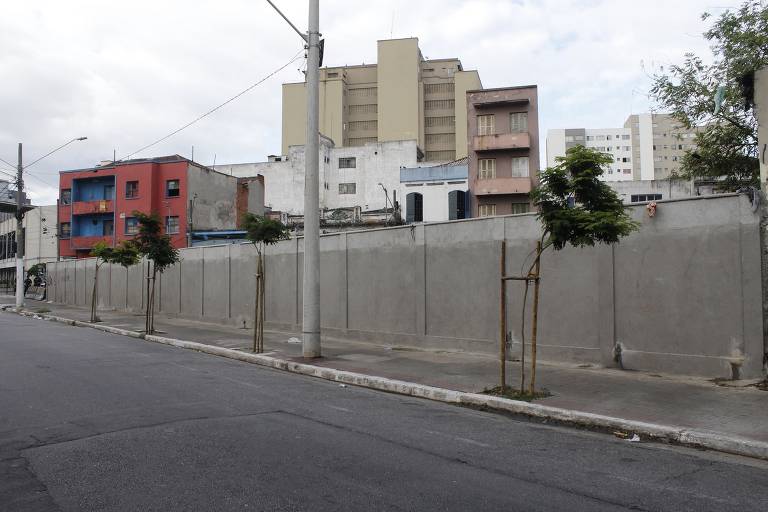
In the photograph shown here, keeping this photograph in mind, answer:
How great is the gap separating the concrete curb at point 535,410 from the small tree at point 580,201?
2413 millimetres

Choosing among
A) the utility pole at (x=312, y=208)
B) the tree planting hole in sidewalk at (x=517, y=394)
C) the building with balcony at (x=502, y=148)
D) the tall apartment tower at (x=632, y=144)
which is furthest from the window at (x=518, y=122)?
the tall apartment tower at (x=632, y=144)

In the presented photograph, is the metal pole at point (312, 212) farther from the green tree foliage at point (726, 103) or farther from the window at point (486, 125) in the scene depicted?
the window at point (486, 125)

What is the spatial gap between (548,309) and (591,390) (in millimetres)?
3093

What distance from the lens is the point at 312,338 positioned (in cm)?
1277

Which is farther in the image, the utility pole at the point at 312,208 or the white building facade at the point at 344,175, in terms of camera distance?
the white building facade at the point at 344,175

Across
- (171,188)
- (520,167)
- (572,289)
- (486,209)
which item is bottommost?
(572,289)

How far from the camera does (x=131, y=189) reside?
1998 inches

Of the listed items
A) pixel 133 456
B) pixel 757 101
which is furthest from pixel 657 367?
pixel 133 456

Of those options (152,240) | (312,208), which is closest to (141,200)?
(152,240)

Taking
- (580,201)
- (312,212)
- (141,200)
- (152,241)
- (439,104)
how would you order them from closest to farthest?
(580,201) → (312,212) → (152,241) → (141,200) → (439,104)

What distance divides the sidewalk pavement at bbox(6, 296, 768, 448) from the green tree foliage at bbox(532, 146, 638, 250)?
2.36 m

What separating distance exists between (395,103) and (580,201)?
271 feet

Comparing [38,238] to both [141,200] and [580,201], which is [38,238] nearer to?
[141,200]

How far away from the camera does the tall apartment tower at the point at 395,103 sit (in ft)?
286
